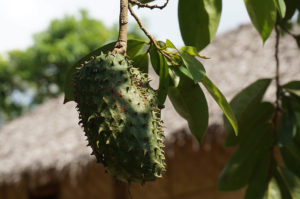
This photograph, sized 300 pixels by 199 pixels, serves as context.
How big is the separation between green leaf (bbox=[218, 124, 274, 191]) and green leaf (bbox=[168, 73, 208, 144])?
0.33 metres

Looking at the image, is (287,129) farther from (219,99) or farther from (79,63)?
(79,63)

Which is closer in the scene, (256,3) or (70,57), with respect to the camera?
(256,3)

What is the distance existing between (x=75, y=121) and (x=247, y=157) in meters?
5.32

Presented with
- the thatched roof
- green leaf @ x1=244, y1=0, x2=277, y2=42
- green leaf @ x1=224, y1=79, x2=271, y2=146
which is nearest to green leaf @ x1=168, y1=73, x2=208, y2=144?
green leaf @ x1=244, y1=0, x2=277, y2=42

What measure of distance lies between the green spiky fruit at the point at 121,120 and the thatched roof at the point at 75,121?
10.7ft

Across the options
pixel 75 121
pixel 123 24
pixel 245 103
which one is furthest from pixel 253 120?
pixel 75 121

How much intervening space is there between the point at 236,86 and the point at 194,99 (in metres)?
4.22

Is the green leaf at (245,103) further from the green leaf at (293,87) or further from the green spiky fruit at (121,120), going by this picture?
the green spiky fruit at (121,120)

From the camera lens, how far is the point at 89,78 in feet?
2.54

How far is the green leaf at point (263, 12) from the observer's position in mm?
894

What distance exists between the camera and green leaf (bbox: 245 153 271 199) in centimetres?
120

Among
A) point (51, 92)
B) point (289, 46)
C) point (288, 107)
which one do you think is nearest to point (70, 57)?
point (51, 92)

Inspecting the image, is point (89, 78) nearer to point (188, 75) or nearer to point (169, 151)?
point (188, 75)

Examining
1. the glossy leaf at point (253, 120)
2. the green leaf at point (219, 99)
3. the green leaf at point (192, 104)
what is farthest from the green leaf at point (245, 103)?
the green leaf at point (219, 99)
